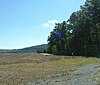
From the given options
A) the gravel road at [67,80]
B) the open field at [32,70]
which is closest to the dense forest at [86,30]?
the open field at [32,70]

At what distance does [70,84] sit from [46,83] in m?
2.11

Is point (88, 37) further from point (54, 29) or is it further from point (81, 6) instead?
point (54, 29)

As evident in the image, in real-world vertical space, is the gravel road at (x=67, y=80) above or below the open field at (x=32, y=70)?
below

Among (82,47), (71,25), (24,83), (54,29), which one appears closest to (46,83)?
(24,83)

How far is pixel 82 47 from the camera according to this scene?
10431 cm

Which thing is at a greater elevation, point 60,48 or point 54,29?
point 54,29

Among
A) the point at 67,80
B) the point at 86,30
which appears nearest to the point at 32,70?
the point at 67,80

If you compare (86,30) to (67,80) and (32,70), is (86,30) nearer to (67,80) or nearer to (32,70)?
(32,70)

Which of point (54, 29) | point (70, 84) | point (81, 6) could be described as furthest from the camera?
point (54, 29)

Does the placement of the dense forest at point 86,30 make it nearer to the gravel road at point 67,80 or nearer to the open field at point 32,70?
the open field at point 32,70

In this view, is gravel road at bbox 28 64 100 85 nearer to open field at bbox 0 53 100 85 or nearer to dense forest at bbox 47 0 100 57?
Answer: open field at bbox 0 53 100 85

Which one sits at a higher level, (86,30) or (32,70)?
(86,30)

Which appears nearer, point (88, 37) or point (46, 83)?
point (46, 83)

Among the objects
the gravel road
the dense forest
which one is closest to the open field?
the gravel road
